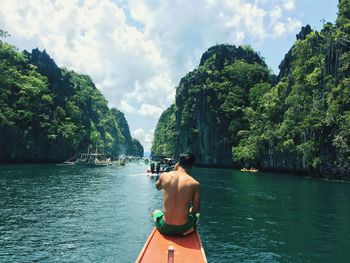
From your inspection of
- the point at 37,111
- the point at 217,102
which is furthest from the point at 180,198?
the point at 37,111

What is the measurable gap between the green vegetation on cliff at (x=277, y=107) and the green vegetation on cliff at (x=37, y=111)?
34.5m

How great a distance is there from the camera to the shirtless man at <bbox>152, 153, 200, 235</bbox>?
7.36 m

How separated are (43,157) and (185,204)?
96864mm

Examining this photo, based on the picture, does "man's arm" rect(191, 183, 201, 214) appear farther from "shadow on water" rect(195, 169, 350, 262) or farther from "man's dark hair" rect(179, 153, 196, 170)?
"shadow on water" rect(195, 169, 350, 262)

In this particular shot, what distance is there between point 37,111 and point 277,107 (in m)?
62.3

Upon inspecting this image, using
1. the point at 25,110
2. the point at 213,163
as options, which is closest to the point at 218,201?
the point at 213,163

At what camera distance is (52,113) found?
3991 inches

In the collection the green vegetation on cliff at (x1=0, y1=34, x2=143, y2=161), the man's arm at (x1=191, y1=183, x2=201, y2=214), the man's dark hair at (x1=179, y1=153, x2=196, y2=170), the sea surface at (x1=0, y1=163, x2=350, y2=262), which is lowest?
the sea surface at (x1=0, y1=163, x2=350, y2=262)

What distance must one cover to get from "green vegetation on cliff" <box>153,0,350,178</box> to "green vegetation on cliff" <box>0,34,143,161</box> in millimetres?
34493

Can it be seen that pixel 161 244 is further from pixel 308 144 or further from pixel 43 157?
pixel 43 157

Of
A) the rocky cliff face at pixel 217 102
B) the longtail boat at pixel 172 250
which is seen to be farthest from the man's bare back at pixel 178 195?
the rocky cliff face at pixel 217 102

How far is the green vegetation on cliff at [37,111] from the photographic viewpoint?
8600 centimetres

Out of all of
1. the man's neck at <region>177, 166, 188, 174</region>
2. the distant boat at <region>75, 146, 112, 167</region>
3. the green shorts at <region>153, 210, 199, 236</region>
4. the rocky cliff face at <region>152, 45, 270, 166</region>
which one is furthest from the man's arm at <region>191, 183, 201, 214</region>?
the distant boat at <region>75, 146, 112, 167</region>

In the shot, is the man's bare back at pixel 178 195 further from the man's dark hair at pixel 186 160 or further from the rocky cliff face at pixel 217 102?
the rocky cliff face at pixel 217 102
